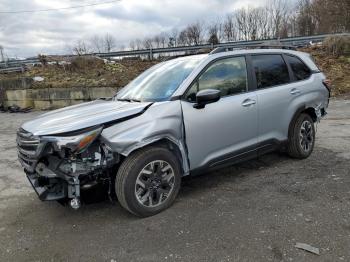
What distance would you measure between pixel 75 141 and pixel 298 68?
3.74 m

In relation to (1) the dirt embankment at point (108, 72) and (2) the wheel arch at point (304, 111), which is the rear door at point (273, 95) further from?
(1) the dirt embankment at point (108, 72)

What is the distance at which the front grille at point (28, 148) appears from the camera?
3.70m

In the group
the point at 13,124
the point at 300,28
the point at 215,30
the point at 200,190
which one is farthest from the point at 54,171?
the point at 300,28

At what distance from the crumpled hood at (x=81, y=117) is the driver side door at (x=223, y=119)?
620mm

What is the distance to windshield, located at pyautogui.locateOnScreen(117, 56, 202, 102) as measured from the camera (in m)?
4.39

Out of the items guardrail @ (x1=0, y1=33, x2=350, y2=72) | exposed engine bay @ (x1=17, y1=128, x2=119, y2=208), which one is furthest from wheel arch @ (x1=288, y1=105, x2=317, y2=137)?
guardrail @ (x1=0, y1=33, x2=350, y2=72)

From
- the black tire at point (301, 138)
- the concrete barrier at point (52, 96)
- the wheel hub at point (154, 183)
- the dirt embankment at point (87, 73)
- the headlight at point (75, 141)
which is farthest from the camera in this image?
the dirt embankment at point (87, 73)

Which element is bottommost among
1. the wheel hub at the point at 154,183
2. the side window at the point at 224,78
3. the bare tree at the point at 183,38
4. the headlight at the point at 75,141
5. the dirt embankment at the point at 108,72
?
the wheel hub at the point at 154,183

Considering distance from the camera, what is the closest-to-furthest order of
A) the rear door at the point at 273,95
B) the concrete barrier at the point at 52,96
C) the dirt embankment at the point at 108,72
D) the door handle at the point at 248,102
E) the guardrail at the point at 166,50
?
the door handle at the point at 248,102, the rear door at the point at 273,95, the concrete barrier at the point at 52,96, the dirt embankment at the point at 108,72, the guardrail at the point at 166,50

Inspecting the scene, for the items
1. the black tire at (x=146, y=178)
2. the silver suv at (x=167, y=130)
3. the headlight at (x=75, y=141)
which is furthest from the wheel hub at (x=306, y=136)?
the headlight at (x=75, y=141)

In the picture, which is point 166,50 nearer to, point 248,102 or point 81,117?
point 248,102

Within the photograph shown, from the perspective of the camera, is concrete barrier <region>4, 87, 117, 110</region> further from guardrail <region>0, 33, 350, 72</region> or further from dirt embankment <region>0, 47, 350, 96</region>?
guardrail <region>0, 33, 350, 72</region>

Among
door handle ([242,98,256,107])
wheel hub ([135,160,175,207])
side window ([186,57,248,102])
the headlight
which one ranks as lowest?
wheel hub ([135,160,175,207])

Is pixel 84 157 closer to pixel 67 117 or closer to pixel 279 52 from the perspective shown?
pixel 67 117
